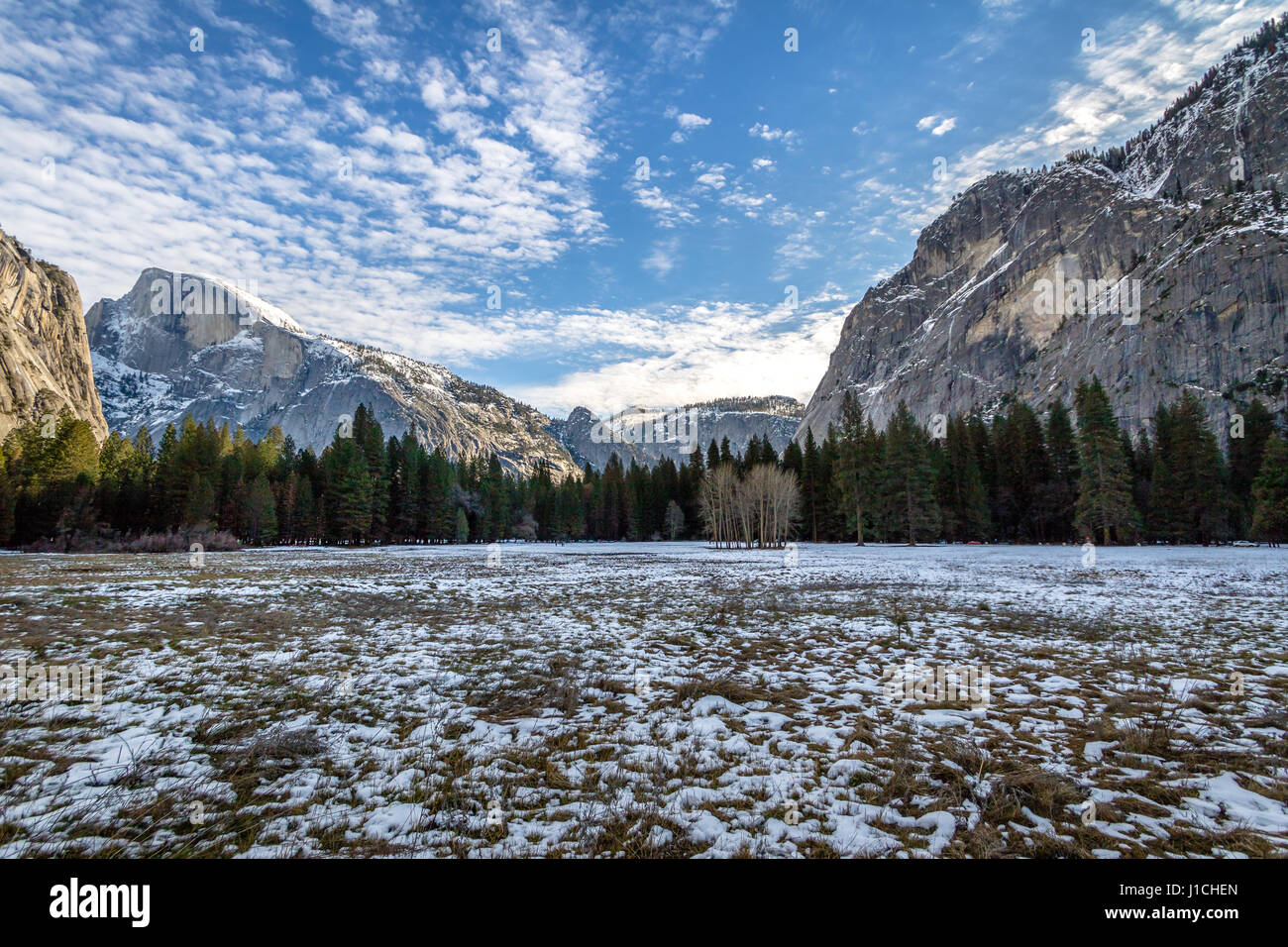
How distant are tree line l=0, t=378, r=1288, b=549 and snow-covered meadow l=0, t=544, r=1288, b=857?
157 ft

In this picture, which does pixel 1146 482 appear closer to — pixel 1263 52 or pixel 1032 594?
pixel 1032 594

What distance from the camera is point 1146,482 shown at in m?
57.7

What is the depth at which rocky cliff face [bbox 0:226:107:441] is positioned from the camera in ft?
371

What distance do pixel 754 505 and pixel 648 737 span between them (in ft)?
198

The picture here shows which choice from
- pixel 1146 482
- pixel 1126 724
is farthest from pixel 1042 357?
pixel 1126 724

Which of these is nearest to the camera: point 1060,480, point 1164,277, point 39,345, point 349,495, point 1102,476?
point 1102,476

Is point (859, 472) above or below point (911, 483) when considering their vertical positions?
above

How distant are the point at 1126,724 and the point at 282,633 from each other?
13866 mm

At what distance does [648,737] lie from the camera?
5609 mm

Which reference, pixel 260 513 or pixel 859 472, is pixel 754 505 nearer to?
pixel 859 472

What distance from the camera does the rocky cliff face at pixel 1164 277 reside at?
366 ft

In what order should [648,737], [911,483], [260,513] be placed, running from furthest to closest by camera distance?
[260,513] < [911,483] < [648,737]

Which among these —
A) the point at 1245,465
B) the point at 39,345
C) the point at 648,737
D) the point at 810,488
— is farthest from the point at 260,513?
the point at 39,345

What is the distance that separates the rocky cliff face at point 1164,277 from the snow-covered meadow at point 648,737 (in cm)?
13926
